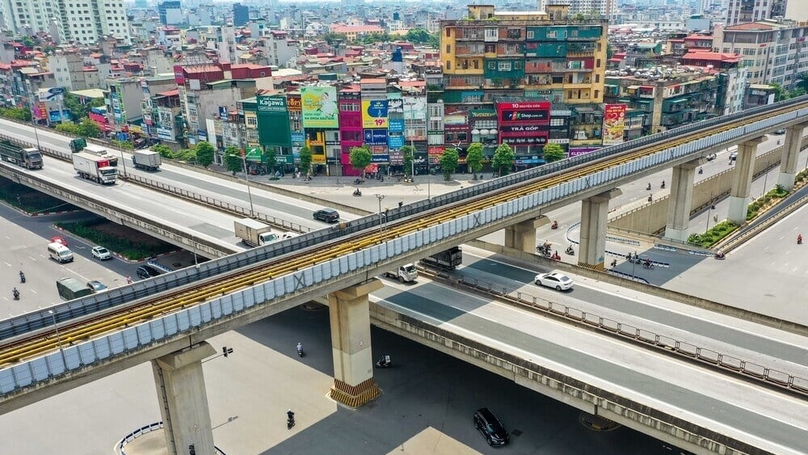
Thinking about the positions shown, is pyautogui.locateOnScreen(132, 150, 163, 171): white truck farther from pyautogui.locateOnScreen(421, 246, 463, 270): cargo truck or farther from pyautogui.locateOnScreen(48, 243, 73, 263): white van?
pyautogui.locateOnScreen(421, 246, 463, 270): cargo truck

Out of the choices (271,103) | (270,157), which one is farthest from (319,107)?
(270,157)

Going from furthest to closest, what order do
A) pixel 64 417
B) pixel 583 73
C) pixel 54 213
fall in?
1. pixel 583 73
2. pixel 54 213
3. pixel 64 417

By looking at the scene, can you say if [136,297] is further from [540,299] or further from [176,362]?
[540,299]

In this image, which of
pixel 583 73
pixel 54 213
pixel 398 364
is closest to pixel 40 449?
pixel 398 364

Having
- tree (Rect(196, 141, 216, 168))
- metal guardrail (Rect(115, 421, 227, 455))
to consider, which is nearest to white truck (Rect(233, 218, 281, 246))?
metal guardrail (Rect(115, 421, 227, 455))

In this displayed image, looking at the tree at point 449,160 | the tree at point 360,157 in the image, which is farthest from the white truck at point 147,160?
the tree at point 449,160

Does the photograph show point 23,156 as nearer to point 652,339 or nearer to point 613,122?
point 652,339
